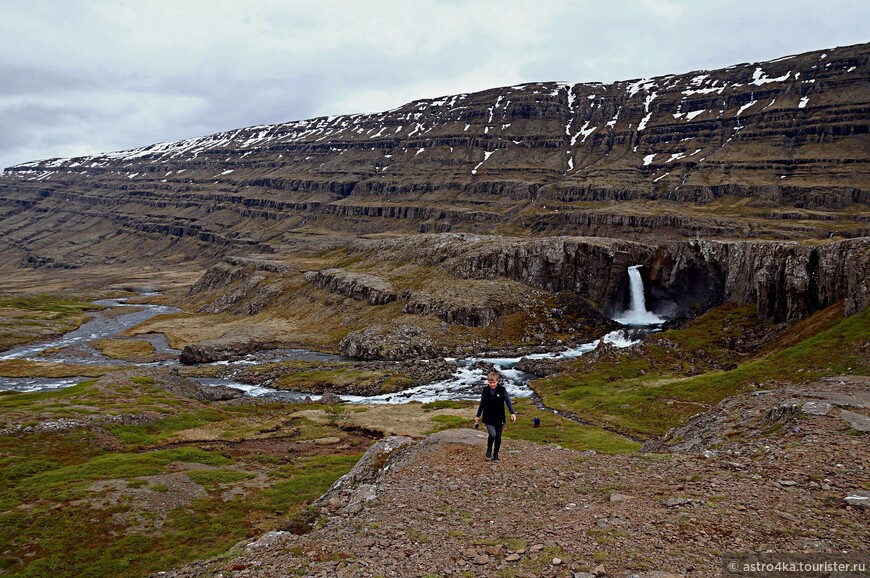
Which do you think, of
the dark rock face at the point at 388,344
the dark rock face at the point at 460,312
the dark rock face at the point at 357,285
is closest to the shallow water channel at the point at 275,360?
the dark rock face at the point at 388,344

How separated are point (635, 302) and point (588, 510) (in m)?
119

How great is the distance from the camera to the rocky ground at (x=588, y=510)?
1450cm

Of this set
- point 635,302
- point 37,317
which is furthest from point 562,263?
point 37,317

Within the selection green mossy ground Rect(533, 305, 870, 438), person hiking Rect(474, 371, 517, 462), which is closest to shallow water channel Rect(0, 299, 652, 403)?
green mossy ground Rect(533, 305, 870, 438)

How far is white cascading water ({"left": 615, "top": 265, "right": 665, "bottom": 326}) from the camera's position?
125875 millimetres

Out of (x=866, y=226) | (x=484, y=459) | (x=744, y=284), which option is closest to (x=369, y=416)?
(x=484, y=459)

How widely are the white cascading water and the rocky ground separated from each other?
10186cm

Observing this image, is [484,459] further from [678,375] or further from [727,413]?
[678,375]

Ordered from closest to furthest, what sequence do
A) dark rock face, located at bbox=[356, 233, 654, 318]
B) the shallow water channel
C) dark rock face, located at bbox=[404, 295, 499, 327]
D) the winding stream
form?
1. the shallow water channel
2. the winding stream
3. dark rock face, located at bbox=[404, 295, 499, 327]
4. dark rock face, located at bbox=[356, 233, 654, 318]

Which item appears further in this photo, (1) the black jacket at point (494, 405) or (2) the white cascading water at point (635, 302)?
(2) the white cascading water at point (635, 302)

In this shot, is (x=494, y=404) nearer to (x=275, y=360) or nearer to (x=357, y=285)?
(x=275, y=360)

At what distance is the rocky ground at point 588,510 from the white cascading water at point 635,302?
334ft

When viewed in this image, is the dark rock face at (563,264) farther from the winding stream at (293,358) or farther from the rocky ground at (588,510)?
the rocky ground at (588,510)

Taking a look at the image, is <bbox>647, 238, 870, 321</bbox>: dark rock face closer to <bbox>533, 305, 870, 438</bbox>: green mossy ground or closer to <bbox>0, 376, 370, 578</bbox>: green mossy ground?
<bbox>533, 305, 870, 438</bbox>: green mossy ground
